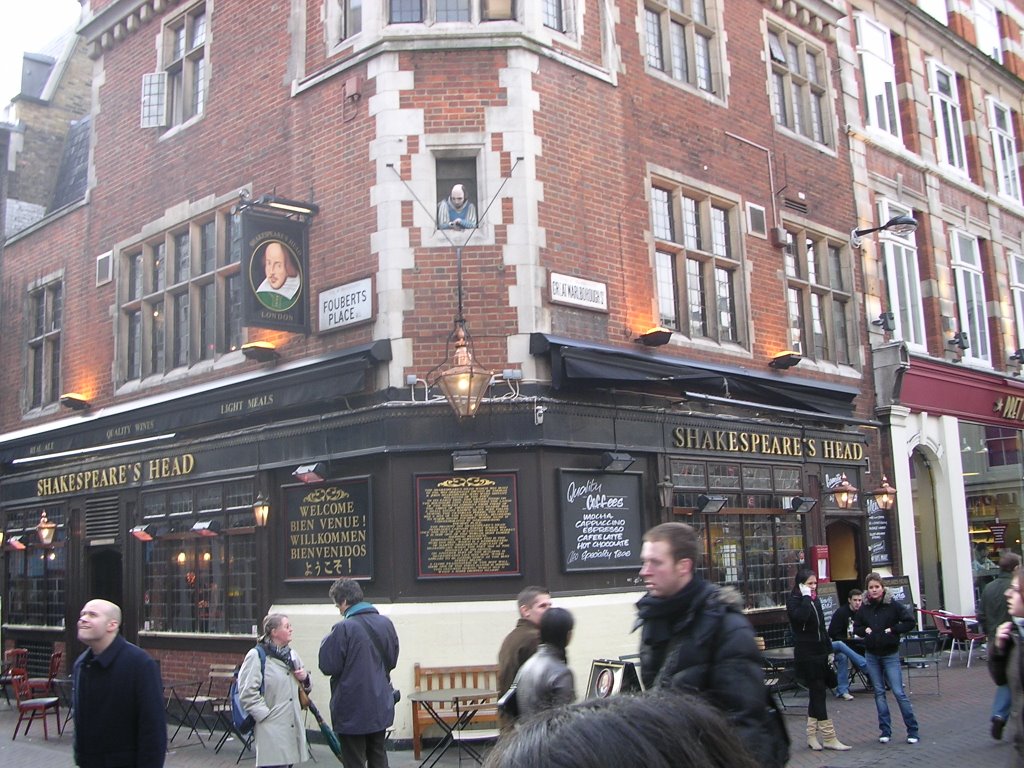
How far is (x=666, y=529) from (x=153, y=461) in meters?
12.1

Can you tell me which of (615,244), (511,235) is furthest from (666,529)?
(615,244)

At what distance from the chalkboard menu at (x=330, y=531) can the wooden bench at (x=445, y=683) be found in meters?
1.28

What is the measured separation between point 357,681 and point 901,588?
446 inches

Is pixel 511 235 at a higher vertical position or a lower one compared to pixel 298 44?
lower

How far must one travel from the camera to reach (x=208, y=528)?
523 inches

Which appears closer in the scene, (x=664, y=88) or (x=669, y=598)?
(x=669, y=598)

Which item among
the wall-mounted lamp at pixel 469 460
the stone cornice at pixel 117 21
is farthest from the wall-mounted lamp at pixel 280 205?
the stone cornice at pixel 117 21

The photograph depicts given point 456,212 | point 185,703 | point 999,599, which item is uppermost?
point 456,212

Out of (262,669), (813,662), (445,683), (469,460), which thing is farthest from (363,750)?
(813,662)

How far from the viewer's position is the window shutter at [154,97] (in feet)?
50.7

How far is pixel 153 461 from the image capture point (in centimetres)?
1458

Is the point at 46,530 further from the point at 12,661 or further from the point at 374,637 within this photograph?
the point at 374,637

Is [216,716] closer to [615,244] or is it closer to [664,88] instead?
[615,244]

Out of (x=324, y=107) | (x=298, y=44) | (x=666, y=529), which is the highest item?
(x=298, y=44)
